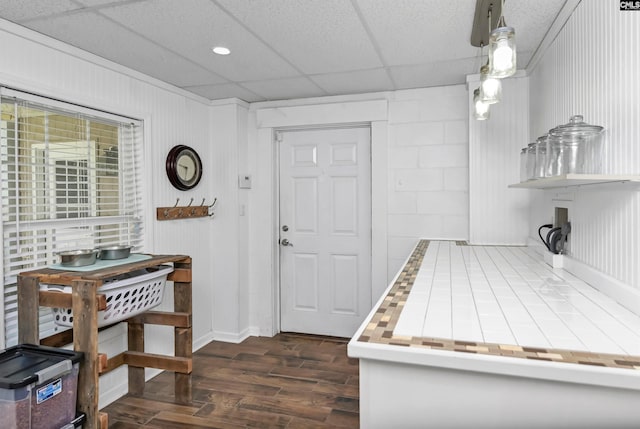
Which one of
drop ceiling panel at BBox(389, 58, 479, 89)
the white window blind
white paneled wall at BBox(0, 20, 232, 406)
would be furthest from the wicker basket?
drop ceiling panel at BBox(389, 58, 479, 89)

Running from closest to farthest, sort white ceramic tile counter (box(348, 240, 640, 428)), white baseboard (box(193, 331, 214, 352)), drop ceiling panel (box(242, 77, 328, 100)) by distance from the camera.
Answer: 1. white ceramic tile counter (box(348, 240, 640, 428))
2. drop ceiling panel (box(242, 77, 328, 100))
3. white baseboard (box(193, 331, 214, 352))

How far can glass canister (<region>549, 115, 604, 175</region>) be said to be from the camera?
5.27 feet

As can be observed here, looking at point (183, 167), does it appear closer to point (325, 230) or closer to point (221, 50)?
point (221, 50)

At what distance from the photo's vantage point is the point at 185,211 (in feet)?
11.0

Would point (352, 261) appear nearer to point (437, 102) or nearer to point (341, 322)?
point (341, 322)

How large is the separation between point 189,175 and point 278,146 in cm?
91

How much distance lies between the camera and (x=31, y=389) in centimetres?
167

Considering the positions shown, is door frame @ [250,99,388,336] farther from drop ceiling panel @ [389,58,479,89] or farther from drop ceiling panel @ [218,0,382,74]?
drop ceiling panel @ [218,0,382,74]

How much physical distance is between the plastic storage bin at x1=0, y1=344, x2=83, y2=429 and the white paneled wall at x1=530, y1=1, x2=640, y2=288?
7.35 ft

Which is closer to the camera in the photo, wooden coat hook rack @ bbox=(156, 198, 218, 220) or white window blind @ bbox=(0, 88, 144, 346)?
white window blind @ bbox=(0, 88, 144, 346)

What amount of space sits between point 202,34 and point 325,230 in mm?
2046

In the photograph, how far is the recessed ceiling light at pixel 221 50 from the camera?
2487 mm

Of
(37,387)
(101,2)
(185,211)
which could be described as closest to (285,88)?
(185,211)

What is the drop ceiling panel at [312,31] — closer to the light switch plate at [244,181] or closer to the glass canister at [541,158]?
the glass canister at [541,158]
